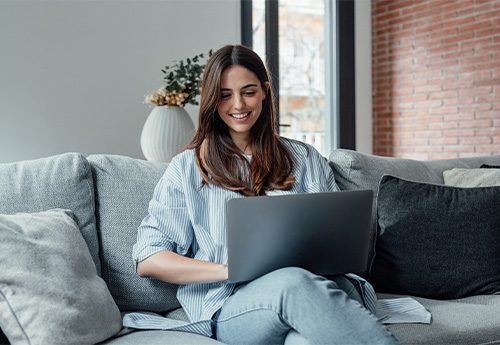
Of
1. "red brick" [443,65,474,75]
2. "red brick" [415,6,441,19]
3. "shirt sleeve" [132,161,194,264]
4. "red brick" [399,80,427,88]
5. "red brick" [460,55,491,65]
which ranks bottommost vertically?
"shirt sleeve" [132,161,194,264]

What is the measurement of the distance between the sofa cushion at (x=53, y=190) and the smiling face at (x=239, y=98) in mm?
467

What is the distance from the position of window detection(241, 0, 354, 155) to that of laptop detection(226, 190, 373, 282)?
3.01 metres

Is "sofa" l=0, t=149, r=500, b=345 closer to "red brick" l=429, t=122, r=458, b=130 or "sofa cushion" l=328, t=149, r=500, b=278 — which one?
"sofa cushion" l=328, t=149, r=500, b=278

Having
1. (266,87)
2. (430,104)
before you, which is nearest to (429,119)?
(430,104)

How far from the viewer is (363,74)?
4.89m

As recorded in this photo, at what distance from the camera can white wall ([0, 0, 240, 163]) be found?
3.14m

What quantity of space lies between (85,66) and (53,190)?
1.93 m

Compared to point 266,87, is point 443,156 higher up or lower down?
lower down

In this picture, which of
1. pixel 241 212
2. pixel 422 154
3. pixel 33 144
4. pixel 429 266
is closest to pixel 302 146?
pixel 429 266

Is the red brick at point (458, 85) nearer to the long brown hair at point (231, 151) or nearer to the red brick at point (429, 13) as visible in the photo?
the red brick at point (429, 13)

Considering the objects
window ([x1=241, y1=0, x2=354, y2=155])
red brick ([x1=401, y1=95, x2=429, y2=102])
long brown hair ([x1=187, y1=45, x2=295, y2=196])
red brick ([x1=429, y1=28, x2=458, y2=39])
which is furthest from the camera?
red brick ([x1=401, y1=95, x2=429, y2=102])

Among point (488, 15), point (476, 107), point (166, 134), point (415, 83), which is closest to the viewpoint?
point (166, 134)

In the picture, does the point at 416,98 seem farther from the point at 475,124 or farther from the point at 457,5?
the point at 457,5

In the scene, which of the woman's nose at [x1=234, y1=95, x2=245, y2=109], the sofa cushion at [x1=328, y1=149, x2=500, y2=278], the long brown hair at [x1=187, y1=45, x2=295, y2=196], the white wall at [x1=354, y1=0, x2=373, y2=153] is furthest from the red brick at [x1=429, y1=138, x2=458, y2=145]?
the woman's nose at [x1=234, y1=95, x2=245, y2=109]
